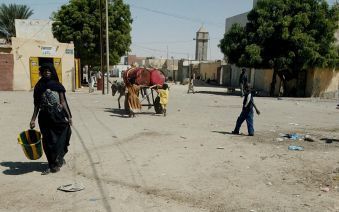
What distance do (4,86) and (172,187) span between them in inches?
826

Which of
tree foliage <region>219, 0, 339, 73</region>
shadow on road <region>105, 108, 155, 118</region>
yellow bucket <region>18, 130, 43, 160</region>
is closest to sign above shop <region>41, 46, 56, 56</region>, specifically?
shadow on road <region>105, 108, 155, 118</region>

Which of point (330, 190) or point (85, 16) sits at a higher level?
point (85, 16)

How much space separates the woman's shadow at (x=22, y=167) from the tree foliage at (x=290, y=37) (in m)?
19.5

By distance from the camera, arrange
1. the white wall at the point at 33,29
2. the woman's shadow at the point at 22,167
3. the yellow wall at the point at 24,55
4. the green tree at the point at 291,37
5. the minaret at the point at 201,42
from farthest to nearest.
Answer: the minaret at the point at 201,42
the white wall at the point at 33,29
the green tree at the point at 291,37
the yellow wall at the point at 24,55
the woman's shadow at the point at 22,167

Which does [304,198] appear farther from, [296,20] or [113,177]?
[296,20]

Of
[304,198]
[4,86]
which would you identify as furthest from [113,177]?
[4,86]

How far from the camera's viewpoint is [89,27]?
3003cm

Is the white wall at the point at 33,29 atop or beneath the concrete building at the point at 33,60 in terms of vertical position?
atop

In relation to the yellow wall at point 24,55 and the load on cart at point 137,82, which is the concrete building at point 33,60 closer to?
the yellow wall at point 24,55

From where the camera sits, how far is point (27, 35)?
39844 millimetres

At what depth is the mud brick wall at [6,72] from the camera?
76.5ft

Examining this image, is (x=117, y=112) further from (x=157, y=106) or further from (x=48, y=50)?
(x=48, y=50)

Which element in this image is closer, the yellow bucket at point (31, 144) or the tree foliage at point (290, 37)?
the yellow bucket at point (31, 144)

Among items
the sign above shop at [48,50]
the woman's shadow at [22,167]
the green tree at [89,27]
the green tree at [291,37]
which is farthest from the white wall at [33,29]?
the woman's shadow at [22,167]
